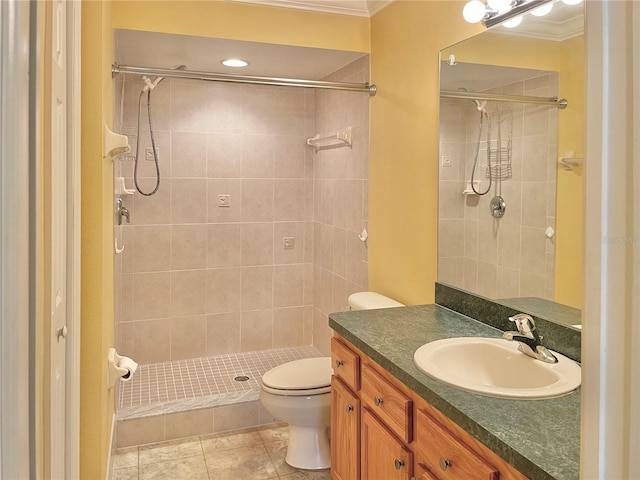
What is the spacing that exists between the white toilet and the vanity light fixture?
1.34 meters

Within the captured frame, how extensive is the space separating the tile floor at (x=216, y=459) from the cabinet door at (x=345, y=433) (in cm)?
48

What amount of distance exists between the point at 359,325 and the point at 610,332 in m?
1.54

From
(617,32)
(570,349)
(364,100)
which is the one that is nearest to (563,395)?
(570,349)

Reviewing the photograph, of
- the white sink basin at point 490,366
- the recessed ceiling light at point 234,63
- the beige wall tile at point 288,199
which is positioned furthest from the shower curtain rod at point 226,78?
the white sink basin at point 490,366

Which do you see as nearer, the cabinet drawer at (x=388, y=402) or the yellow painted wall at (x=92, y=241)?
the cabinet drawer at (x=388, y=402)

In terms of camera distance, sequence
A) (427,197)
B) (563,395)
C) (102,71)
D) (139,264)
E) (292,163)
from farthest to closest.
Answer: (292,163), (139,264), (427,197), (102,71), (563,395)

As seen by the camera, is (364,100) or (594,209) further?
(364,100)

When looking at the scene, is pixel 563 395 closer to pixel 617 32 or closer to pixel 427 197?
pixel 617 32

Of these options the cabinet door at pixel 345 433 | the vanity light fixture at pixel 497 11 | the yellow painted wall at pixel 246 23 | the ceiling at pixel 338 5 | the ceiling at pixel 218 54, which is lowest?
the cabinet door at pixel 345 433

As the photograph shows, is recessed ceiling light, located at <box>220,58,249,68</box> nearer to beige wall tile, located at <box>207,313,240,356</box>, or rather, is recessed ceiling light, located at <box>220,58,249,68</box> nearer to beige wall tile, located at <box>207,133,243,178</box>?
beige wall tile, located at <box>207,133,243,178</box>

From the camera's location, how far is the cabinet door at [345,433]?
2029 millimetres

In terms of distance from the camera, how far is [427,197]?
245cm

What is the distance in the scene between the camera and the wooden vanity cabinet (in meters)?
1.29

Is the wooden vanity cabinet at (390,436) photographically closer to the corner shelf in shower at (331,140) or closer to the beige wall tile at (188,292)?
the corner shelf in shower at (331,140)
